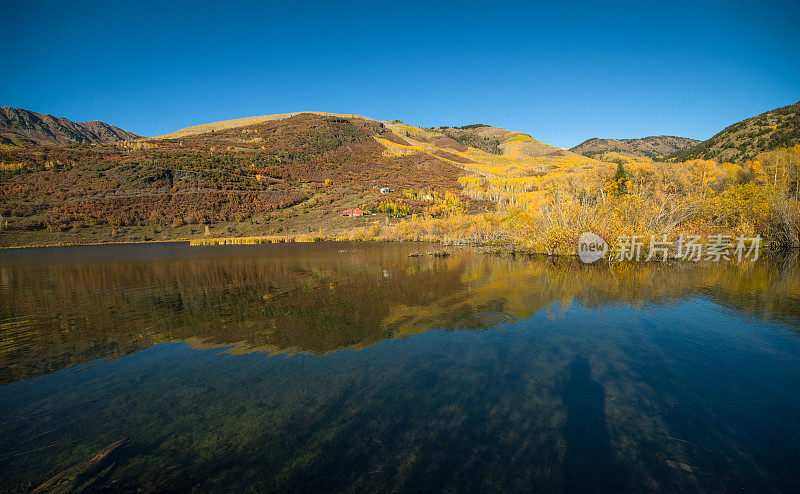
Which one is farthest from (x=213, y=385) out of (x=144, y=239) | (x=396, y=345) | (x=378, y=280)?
(x=144, y=239)

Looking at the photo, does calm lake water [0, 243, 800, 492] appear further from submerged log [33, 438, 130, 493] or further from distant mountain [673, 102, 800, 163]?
distant mountain [673, 102, 800, 163]

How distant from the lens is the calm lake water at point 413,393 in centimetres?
370

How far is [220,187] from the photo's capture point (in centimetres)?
6956

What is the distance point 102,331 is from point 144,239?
53.6m

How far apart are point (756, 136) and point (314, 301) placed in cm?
13861

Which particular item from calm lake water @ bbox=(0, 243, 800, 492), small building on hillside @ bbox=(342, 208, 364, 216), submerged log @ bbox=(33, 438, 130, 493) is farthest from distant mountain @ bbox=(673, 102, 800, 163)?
submerged log @ bbox=(33, 438, 130, 493)

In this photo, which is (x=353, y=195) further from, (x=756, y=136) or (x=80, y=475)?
(x=756, y=136)

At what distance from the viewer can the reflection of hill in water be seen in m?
8.10

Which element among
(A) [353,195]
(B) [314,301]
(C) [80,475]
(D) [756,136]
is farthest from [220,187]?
(D) [756,136]

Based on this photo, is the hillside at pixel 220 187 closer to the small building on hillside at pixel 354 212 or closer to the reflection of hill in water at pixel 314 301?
the small building on hillside at pixel 354 212

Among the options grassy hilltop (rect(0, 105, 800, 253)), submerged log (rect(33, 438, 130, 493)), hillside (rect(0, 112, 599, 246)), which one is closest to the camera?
submerged log (rect(33, 438, 130, 493))

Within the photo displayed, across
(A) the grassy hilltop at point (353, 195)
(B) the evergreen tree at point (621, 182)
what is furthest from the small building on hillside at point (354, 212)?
(B) the evergreen tree at point (621, 182)

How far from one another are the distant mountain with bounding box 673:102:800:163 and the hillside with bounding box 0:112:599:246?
49.0 m

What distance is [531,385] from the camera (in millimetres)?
5609
